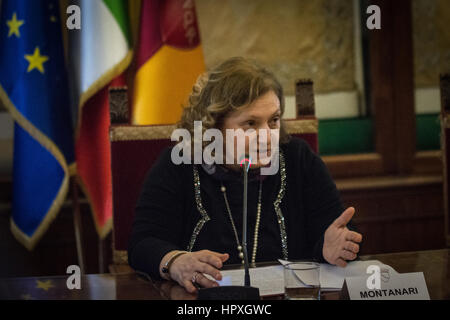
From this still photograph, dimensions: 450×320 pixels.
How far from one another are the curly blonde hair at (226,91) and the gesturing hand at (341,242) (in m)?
0.44

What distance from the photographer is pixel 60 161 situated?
2.54 metres

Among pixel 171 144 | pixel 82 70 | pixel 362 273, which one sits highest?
pixel 82 70

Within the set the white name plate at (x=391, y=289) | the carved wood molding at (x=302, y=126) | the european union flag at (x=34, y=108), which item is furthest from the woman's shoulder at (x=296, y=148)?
the european union flag at (x=34, y=108)

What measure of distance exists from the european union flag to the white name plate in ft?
5.58

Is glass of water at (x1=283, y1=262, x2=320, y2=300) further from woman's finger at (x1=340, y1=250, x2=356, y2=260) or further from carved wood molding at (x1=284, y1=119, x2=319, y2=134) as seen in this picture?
carved wood molding at (x1=284, y1=119, x2=319, y2=134)

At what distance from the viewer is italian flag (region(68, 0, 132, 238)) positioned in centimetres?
251

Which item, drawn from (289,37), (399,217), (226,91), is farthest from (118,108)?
(399,217)

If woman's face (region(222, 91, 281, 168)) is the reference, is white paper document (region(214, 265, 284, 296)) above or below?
below

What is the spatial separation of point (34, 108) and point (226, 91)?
1150mm

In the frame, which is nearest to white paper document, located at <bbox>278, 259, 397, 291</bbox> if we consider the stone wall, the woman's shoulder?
the woman's shoulder

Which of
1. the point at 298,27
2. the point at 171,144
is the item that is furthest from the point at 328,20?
the point at 171,144

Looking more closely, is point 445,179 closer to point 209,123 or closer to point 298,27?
point 209,123

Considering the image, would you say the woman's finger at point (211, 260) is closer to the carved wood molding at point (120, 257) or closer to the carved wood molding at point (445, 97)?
the carved wood molding at point (120, 257)

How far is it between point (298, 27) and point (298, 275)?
7.32 feet
